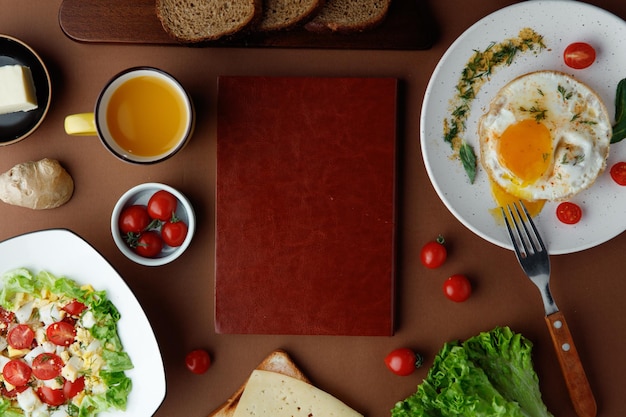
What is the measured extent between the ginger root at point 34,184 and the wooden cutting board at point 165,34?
1.52ft

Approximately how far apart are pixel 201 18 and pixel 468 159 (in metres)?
1.01

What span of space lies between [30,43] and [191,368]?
1276 millimetres

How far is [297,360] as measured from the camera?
2.29 metres

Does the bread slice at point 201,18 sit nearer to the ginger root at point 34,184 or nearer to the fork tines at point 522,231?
the ginger root at point 34,184

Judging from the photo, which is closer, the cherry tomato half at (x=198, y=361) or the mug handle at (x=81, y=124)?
the mug handle at (x=81, y=124)

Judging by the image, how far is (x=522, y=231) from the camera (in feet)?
7.07

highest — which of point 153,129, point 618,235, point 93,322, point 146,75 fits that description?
point 146,75

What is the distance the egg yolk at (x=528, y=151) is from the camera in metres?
2.06

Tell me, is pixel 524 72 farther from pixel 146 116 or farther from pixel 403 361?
pixel 146 116

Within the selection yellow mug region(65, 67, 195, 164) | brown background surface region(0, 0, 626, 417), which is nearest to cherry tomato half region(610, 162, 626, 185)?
brown background surface region(0, 0, 626, 417)

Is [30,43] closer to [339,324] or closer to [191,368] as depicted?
[191,368]

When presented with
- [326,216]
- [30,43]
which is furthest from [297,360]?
[30,43]

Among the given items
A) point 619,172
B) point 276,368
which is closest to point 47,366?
point 276,368

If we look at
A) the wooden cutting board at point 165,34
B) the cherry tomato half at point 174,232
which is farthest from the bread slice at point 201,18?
the cherry tomato half at point 174,232
